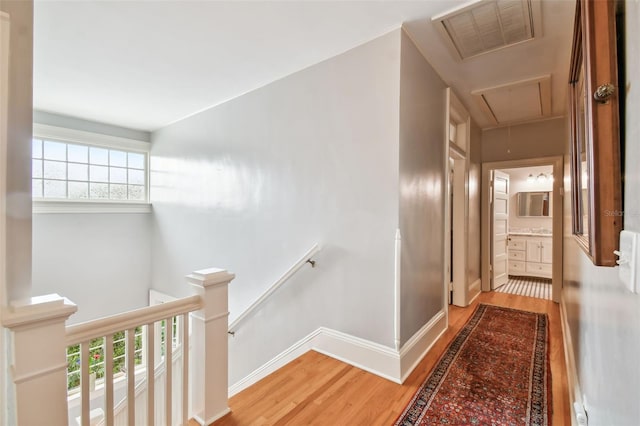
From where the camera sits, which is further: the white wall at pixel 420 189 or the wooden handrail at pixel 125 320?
Answer: the white wall at pixel 420 189

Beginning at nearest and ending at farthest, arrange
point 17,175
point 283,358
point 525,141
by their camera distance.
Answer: point 17,175
point 283,358
point 525,141

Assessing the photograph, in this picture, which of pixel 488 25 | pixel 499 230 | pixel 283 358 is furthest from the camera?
pixel 499 230

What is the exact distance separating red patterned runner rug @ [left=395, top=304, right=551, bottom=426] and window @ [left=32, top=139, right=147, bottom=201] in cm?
509

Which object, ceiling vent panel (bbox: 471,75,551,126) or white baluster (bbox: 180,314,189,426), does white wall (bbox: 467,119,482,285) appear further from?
white baluster (bbox: 180,314,189,426)

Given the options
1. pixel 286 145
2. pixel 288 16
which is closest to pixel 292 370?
pixel 286 145

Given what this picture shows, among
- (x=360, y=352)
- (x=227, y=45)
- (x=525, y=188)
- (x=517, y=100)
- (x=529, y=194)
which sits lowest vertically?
(x=360, y=352)

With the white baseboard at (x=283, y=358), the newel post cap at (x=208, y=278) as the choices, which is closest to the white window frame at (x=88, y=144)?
the white baseboard at (x=283, y=358)

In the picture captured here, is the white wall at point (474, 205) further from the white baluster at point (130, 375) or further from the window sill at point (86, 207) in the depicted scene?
the window sill at point (86, 207)

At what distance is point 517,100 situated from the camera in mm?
3281

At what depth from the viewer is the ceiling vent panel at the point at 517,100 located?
2908mm

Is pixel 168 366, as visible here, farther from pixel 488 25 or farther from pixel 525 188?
pixel 525 188

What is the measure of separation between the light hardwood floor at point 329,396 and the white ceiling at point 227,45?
248cm

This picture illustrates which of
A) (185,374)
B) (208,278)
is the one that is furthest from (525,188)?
(185,374)

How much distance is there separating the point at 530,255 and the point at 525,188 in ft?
4.58
